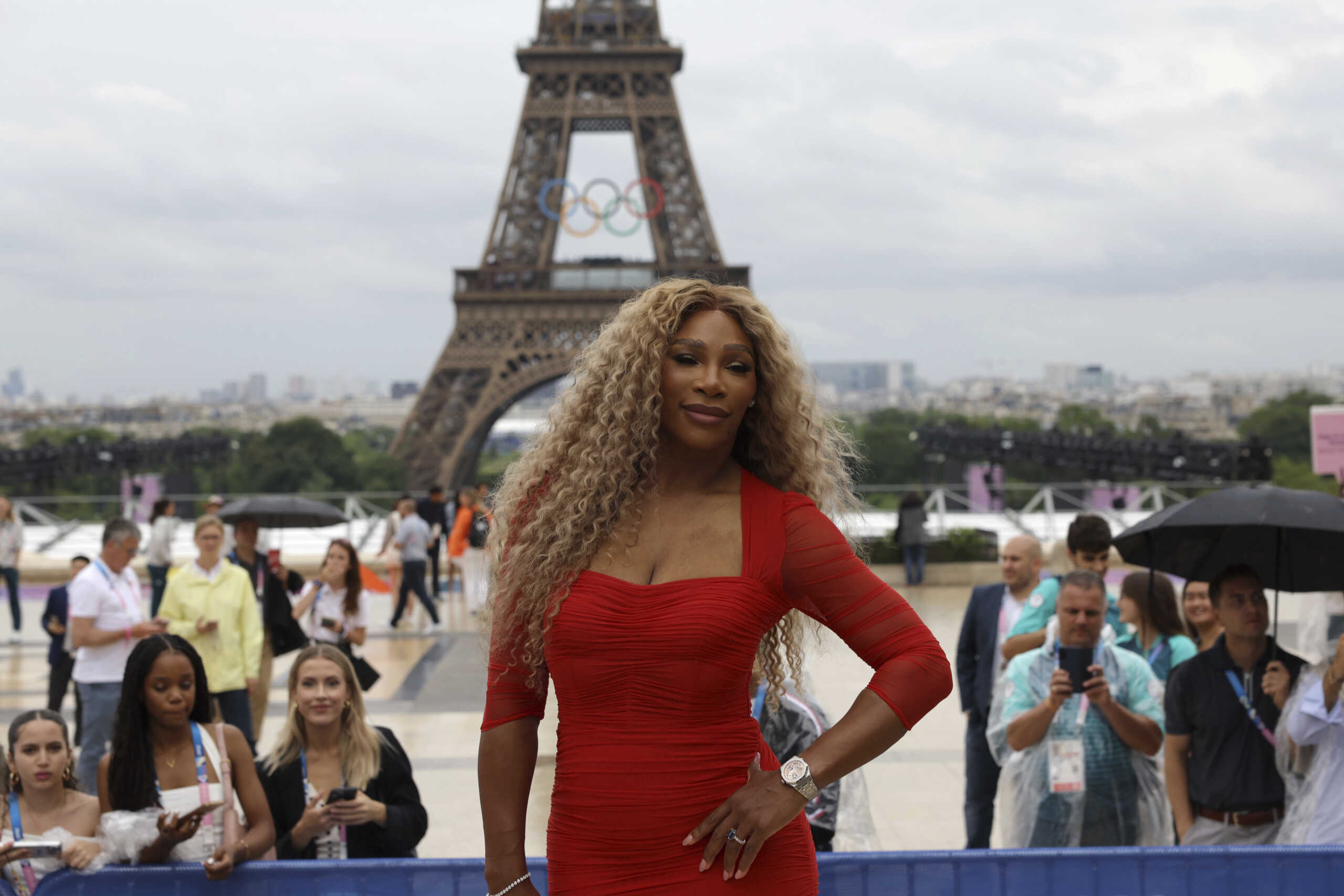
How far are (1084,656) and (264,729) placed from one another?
19.3 ft

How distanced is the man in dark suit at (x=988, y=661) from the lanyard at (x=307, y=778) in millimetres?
2660

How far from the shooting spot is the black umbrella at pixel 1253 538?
4.17 m

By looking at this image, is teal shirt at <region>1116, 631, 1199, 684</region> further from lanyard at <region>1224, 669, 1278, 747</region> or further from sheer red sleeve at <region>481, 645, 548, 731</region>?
sheer red sleeve at <region>481, 645, 548, 731</region>

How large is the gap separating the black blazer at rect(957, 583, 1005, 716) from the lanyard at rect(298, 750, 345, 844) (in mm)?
2631

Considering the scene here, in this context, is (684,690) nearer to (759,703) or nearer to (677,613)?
(677,613)

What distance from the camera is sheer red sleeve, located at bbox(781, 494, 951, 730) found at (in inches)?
69.3

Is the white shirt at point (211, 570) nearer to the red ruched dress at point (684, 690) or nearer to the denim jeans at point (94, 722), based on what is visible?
the denim jeans at point (94, 722)

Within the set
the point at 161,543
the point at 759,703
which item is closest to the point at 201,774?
the point at 759,703

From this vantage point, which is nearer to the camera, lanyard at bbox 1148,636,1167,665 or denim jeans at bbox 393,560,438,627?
lanyard at bbox 1148,636,1167,665

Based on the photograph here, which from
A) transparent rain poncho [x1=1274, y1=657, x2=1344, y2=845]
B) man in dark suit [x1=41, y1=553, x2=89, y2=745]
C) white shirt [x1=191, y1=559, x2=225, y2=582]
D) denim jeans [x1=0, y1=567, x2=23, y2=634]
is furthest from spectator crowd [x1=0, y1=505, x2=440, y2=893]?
denim jeans [x1=0, y1=567, x2=23, y2=634]

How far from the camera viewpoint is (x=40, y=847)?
3049mm

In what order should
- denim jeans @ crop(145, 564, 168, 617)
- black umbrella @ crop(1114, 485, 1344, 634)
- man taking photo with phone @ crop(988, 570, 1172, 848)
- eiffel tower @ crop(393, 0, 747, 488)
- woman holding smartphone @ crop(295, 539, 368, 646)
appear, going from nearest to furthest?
1. man taking photo with phone @ crop(988, 570, 1172, 848)
2. black umbrella @ crop(1114, 485, 1344, 634)
3. woman holding smartphone @ crop(295, 539, 368, 646)
4. denim jeans @ crop(145, 564, 168, 617)
5. eiffel tower @ crop(393, 0, 747, 488)

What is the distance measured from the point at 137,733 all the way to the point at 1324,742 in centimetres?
336

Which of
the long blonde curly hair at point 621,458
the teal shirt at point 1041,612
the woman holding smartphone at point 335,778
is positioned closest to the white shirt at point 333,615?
the woman holding smartphone at point 335,778
